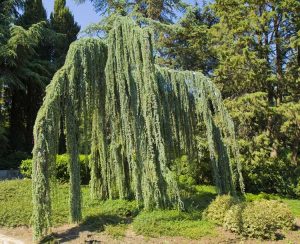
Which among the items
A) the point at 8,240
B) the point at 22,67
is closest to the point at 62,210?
the point at 8,240

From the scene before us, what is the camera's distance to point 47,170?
937cm

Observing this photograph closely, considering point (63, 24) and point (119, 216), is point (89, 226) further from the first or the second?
point (63, 24)

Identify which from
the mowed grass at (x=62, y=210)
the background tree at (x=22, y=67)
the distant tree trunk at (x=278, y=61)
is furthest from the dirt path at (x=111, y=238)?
the background tree at (x=22, y=67)

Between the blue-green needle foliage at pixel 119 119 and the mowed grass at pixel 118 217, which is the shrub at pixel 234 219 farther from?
the blue-green needle foliage at pixel 119 119

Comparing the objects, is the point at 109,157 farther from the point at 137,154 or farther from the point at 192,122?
the point at 192,122

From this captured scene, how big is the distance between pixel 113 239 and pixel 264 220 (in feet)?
11.9

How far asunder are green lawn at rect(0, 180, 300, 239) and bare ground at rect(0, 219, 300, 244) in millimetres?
167

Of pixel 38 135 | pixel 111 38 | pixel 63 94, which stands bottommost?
pixel 38 135

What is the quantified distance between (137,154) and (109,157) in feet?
4.60

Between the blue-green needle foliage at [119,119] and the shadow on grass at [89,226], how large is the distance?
0.83 feet

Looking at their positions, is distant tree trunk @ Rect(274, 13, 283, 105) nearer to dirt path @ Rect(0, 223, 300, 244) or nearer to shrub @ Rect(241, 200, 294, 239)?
shrub @ Rect(241, 200, 294, 239)

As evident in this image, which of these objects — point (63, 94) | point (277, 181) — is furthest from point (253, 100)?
point (63, 94)

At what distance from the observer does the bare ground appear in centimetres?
899

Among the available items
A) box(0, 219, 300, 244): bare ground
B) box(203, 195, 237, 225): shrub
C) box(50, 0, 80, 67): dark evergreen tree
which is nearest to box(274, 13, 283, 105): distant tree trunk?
box(203, 195, 237, 225): shrub
